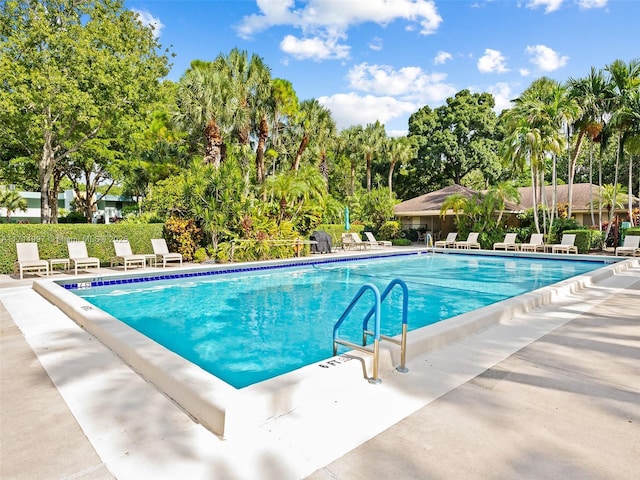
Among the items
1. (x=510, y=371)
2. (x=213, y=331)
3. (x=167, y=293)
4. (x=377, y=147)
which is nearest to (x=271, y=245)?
(x=167, y=293)

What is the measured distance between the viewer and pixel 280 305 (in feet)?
30.9

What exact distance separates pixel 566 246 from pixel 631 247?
2504 mm

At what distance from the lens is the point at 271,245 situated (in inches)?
640

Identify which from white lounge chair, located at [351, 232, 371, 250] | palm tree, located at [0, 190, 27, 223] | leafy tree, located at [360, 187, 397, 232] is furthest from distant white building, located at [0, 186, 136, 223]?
white lounge chair, located at [351, 232, 371, 250]

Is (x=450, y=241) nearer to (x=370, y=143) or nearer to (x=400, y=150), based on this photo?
(x=400, y=150)

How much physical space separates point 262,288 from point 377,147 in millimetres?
30497

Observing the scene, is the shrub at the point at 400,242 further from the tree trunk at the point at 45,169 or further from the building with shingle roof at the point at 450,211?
the tree trunk at the point at 45,169

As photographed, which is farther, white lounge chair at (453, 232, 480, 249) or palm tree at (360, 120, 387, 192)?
palm tree at (360, 120, 387, 192)

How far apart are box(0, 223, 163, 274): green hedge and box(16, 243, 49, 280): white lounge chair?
2.14 ft

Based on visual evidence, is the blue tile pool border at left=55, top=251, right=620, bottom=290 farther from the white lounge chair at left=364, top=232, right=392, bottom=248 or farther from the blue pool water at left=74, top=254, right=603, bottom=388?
the white lounge chair at left=364, top=232, right=392, bottom=248

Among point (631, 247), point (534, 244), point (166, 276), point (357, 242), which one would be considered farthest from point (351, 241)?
point (631, 247)

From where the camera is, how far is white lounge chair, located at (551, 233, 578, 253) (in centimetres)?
1867

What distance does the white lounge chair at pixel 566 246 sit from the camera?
1867cm

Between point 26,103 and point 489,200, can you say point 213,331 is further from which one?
point 489,200
